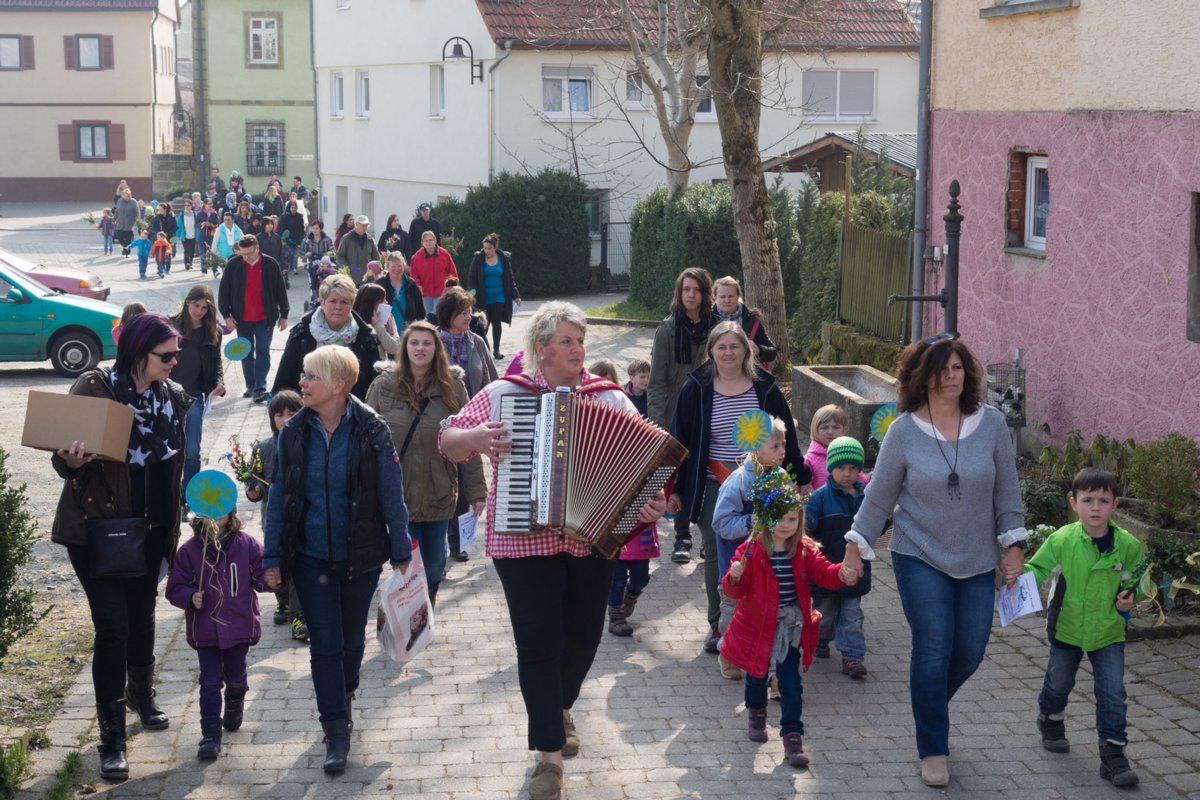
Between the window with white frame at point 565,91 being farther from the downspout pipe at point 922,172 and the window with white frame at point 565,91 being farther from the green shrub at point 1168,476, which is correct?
the green shrub at point 1168,476

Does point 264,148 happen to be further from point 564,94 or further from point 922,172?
point 922,172

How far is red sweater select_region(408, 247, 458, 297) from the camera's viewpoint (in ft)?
64.2

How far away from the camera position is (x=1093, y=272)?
10969 mm

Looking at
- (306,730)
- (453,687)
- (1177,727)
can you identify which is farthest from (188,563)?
(1177,727)

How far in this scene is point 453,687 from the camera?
741 cm

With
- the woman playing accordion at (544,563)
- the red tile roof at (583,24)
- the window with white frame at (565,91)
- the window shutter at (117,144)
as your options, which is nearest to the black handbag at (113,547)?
the woman playing accordion at (544,563)

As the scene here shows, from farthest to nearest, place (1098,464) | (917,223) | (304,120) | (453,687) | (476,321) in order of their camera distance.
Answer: (304,120), (917,223), (476,321), (1098,464), (453,687)

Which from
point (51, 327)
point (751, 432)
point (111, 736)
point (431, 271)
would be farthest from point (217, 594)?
point (51, 327)

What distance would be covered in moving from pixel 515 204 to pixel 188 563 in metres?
24.1

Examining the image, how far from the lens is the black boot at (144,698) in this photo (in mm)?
6629

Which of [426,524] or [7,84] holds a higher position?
[7,84]

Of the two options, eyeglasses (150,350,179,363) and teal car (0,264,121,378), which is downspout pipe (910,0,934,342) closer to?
eyeglasses (150,350,179,363)

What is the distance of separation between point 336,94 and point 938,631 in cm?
3855

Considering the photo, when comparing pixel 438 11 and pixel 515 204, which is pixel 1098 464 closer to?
pixel 515 204
